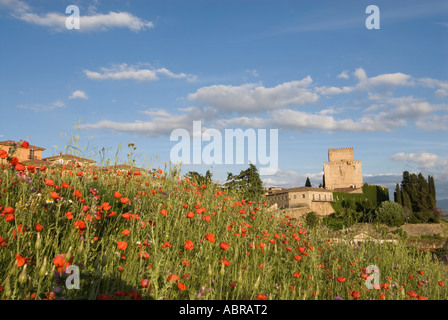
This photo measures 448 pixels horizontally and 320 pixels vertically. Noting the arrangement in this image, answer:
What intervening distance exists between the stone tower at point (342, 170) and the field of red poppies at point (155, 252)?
3337 inches

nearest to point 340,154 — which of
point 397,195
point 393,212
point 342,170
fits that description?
point 342,170

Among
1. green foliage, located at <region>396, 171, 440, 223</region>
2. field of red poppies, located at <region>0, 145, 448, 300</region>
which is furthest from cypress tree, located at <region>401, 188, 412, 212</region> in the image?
field of red poppies, located at <region>0, 145, 448, 300</region>

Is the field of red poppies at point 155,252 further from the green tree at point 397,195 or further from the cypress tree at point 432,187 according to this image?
the cypress tree at point 432,187

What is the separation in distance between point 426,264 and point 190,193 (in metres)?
4.71

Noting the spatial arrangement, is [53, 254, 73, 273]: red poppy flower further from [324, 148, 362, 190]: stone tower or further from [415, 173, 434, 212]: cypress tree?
[324, 148, 362, 190]: stone tower

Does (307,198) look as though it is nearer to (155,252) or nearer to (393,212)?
(393,212)

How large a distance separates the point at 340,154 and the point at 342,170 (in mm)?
4669

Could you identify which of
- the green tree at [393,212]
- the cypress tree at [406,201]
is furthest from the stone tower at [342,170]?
the green tree at [393,212]

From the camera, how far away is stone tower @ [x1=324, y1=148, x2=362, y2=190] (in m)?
87.6

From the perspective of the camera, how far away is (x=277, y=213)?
7.88m
